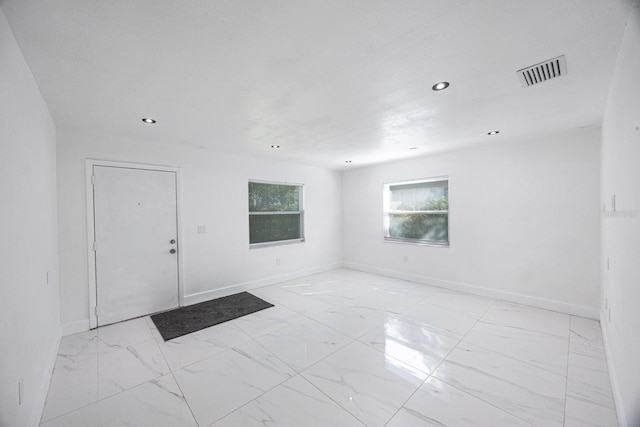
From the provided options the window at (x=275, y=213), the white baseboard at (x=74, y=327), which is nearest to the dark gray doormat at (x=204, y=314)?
the white baseboard at (x=74, y=327)

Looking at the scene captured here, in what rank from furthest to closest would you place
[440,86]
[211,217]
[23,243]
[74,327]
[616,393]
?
[211,217] → [74,327] → [440,86] → [616,393] → [23,243]

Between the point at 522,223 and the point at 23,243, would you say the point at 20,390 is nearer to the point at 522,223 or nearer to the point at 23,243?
the point at 23,243

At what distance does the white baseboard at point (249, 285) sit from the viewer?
3913 mm

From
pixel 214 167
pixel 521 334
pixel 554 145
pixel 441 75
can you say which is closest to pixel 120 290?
pixel 214 167

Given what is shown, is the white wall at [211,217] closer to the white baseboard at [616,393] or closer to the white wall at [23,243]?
the white wall at [23,243]

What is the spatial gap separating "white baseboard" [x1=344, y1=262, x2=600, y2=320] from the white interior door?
400cm

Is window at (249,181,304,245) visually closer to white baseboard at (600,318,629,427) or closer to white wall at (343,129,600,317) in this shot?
white wall at (343,129,600,317)

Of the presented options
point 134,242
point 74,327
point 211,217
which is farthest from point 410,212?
point 74,327

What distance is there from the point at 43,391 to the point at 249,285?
8.94 feet

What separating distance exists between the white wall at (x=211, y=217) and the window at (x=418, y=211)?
4.35ft

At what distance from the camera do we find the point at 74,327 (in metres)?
3.00

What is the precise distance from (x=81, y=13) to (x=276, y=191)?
12.6ft

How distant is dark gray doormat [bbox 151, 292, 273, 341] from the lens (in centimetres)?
308

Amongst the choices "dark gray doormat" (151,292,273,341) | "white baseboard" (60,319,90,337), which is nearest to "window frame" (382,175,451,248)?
"dark gray doormat" (151,292,273,341)
